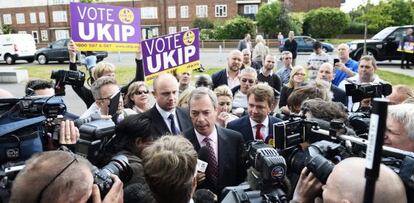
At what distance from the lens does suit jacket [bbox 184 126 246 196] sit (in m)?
3.03

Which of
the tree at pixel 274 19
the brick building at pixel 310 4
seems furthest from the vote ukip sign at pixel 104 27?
the brick building at pixel 310 4

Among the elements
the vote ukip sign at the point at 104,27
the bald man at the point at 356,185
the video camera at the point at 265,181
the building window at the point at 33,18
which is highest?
the building window at the point at 33,18

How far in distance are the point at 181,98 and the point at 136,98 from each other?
1.79 ft

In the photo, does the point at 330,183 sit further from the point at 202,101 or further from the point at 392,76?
the point at 392,76

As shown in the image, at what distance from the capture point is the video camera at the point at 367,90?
136 inches

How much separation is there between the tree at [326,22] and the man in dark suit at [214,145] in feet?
134

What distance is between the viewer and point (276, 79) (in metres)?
6.52

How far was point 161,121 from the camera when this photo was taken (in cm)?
361

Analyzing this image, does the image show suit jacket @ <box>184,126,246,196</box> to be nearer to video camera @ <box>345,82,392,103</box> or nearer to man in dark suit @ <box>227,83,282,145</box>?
man in dark suit @ <box>227,83,282,145</box>

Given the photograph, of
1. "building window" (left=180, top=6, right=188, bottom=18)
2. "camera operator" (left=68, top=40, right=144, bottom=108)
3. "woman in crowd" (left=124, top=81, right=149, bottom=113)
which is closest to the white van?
"camera operator" (left=68, top=40, right=144, bottom=108)

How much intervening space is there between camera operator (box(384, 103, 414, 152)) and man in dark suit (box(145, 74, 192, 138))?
75.3 inches

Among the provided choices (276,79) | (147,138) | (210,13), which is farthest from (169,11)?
(147,138)

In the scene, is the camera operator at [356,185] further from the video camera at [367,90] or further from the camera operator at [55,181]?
the video camera at [367,90]

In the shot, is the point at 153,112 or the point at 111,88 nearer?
the point at 153,112
